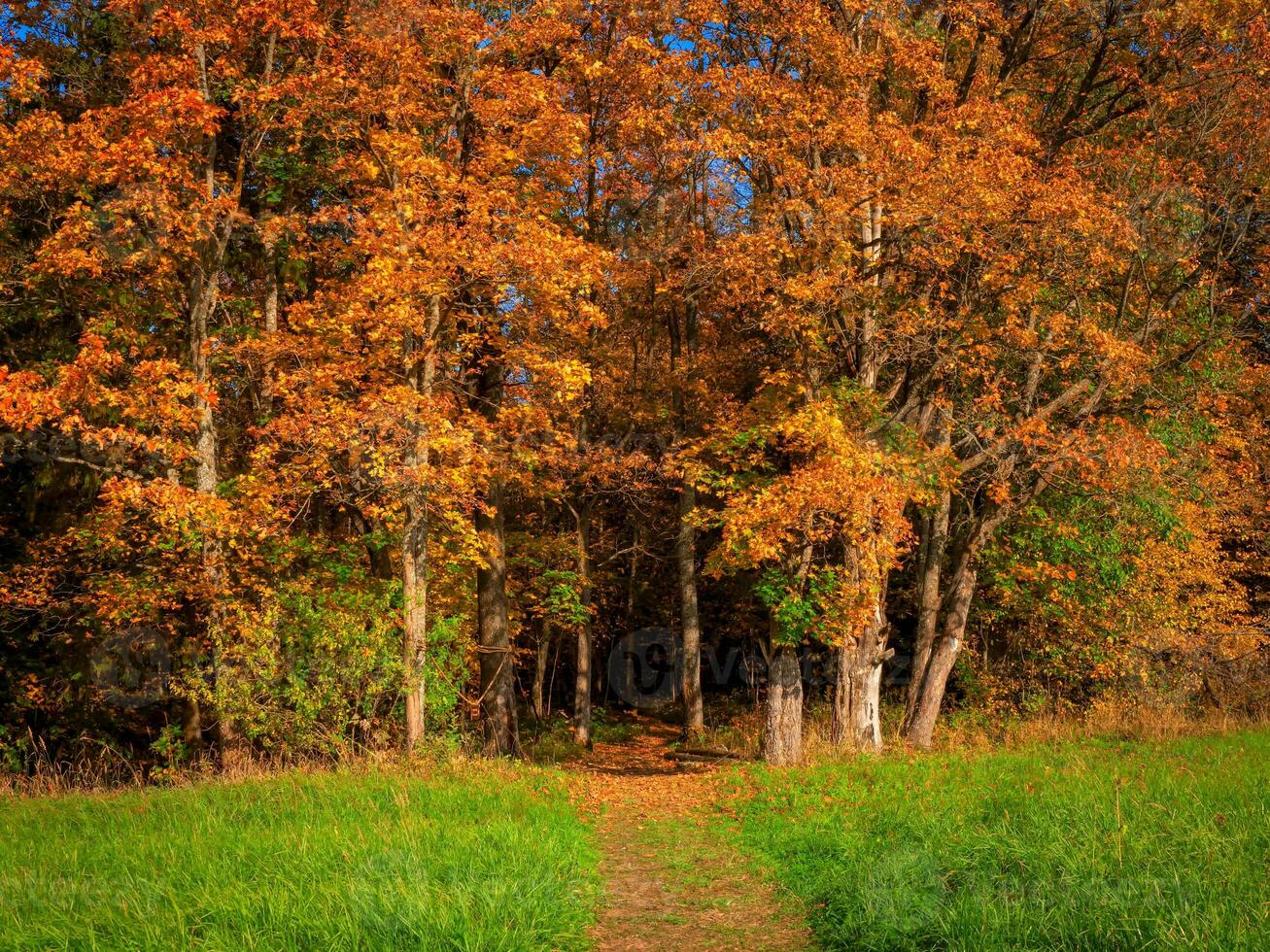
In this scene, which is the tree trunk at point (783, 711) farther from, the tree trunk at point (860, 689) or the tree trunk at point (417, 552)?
the tree trunk at point (417, 552)

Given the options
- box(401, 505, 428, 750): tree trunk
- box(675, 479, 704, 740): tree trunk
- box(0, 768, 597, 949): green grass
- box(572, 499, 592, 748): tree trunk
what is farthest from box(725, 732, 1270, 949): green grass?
box(572, 499, 592, 748): tree trunk

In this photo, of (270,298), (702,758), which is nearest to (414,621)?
(270,298)

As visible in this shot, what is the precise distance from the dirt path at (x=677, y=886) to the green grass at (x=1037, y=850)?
28 centimetres

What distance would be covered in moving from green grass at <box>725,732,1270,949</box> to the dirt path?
28 cm

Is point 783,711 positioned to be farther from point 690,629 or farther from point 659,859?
point 690,629

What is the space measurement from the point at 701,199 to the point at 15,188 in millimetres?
13775

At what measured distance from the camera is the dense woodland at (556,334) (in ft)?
45.5

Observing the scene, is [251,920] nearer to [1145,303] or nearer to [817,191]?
[817,191]

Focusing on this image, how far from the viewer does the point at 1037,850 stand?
22.3 ft

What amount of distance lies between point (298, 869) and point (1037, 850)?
519cm

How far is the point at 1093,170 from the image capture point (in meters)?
17.6

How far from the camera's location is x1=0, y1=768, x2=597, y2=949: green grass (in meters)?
5.64

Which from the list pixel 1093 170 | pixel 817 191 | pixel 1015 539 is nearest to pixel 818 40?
→ pixel 817 191

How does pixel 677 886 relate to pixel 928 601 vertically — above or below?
below
